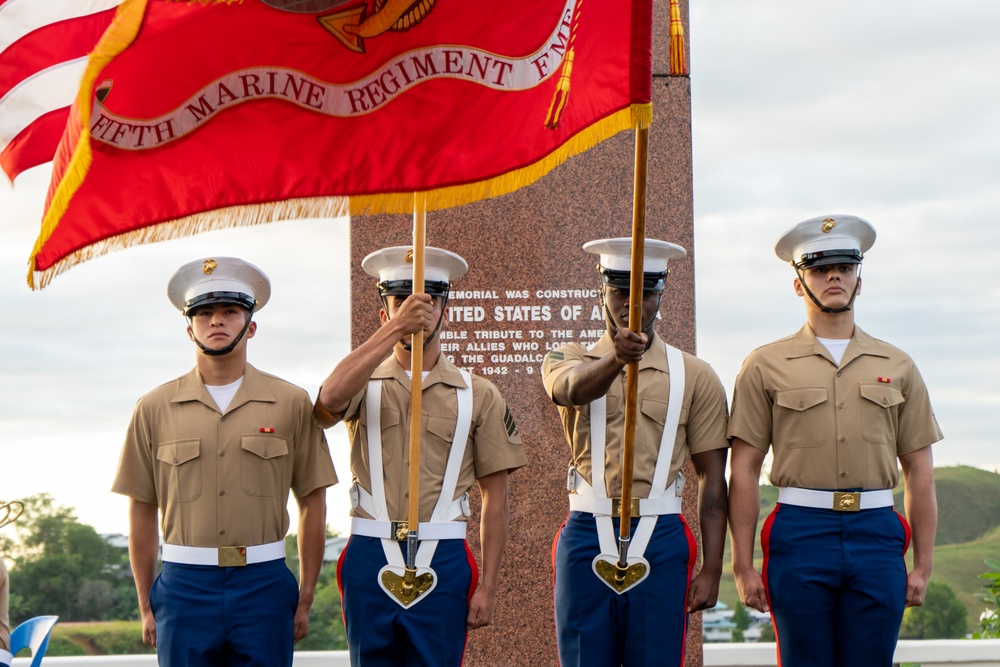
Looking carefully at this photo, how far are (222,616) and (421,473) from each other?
87cm

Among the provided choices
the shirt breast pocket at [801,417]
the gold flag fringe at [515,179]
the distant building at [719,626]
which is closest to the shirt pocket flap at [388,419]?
the gold flag fringe at [515,179]

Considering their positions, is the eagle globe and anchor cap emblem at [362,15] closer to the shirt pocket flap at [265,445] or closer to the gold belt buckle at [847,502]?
the shirt pocket flap at [265,445]

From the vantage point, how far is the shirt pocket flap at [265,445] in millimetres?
4445

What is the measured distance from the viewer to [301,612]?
14.6 feet

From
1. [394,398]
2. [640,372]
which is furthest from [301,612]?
[640,372]

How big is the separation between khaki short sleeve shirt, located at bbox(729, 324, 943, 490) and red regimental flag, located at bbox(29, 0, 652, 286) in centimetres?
128

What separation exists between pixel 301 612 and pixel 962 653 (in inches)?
183

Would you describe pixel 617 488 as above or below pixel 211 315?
below

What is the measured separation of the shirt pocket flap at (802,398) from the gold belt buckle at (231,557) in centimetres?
208

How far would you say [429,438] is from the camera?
4504 mm

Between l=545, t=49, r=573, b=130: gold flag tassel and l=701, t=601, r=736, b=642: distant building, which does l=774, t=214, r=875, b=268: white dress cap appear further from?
l=701, t=601, r=736, b=642: distant building

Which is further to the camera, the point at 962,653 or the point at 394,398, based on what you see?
the point at 962,653

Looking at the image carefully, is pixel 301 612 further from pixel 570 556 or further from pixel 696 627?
pixel 696 627

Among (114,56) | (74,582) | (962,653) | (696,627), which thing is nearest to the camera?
(114,56)
